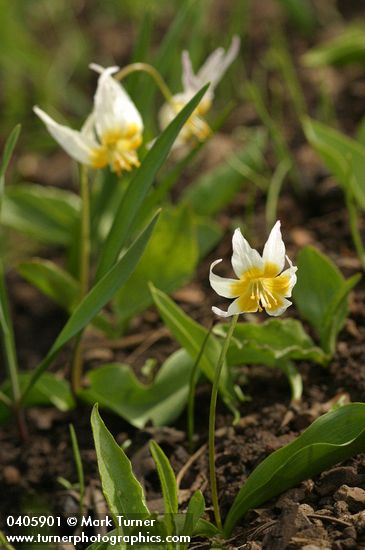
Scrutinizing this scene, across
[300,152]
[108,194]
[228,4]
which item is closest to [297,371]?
[108,194]

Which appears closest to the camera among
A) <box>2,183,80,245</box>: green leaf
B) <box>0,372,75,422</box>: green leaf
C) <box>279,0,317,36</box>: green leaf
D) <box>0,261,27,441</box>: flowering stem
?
<box>0,261,27,441</box>: flowering stem

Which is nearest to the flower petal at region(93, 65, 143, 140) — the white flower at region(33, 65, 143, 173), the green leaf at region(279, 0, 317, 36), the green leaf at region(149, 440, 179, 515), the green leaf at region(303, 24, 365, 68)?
the white flower at region(33, 65, 143, 173)

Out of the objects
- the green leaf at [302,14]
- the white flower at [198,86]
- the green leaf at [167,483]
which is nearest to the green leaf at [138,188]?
the white flower at [198,86]

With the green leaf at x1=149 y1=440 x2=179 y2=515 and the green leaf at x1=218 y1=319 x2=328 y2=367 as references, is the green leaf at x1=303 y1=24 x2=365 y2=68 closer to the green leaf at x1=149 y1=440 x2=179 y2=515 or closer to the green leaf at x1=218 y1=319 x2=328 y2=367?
the green leaf at x1=218 y1=319 x2=328 y2=367

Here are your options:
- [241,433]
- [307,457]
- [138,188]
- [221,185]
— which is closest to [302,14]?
[221,185]

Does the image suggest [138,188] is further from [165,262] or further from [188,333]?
[165,262]

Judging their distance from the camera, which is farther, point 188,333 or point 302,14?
point 302,14

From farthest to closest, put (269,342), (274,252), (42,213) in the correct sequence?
(42,213), (269,342), (274,252)
